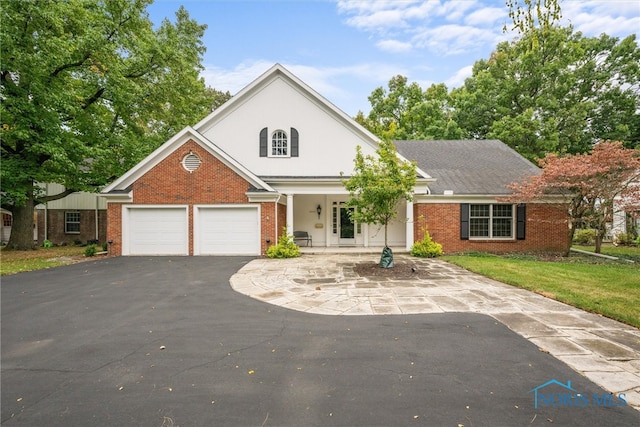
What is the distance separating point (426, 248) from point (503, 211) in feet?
14.0

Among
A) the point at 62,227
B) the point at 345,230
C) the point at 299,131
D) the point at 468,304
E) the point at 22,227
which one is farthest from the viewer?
the point at 62,227

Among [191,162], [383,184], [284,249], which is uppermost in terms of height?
[191,162]

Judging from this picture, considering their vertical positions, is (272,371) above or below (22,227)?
below

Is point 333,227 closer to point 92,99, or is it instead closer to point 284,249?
point 284,249

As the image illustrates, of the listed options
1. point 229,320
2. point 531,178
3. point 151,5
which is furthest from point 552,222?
point 151,5

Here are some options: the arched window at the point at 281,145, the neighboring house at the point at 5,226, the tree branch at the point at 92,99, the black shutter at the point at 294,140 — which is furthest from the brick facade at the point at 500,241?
the neighboring house at the point at 5,226

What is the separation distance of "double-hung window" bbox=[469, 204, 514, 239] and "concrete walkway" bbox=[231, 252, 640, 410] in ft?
14.2

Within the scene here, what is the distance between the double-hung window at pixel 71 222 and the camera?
64.5 ft

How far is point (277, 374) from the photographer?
10.6 feet

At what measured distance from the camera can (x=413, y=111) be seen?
26031 millimetres

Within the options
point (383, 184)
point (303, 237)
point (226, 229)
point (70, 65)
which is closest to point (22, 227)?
point (70, 65)

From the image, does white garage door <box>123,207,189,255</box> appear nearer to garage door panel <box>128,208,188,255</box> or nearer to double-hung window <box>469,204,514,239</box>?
garage door panel <box>128,208,188,255</box>

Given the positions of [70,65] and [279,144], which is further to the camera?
[279,144]

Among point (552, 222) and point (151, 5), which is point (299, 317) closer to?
point (552, 222)
